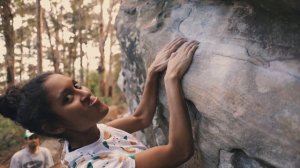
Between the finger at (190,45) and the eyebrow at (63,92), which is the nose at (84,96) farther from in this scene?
the finger at (190,45)

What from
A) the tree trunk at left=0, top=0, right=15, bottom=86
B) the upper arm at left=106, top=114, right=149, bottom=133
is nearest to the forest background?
the tree trunk at left=0, top=0, right=15, bottom=86

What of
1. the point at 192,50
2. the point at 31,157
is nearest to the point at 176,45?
the point at 192,50

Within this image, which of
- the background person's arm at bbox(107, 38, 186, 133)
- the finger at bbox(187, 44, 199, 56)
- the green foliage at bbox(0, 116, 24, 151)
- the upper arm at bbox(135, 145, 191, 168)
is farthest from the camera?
the green foliage at bbox(0, 116, 24, 151)

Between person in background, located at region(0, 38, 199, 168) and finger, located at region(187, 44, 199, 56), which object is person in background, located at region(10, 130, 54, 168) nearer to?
person in background, located at region(0, 38, 199, 168)

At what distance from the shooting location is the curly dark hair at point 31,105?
2.31m

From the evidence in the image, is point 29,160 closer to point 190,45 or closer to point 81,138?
point 81,138

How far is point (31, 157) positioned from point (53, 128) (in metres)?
3.08

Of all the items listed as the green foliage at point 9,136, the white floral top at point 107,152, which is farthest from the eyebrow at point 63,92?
the green foliage at point 9,136

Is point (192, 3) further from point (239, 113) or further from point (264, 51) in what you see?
point (239, 113)

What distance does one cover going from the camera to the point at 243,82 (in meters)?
2.17

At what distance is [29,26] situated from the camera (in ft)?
73.8

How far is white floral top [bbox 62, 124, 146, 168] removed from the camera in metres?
2.23

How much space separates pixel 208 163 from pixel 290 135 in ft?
2.35

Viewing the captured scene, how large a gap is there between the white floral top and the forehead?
368 millimetres
